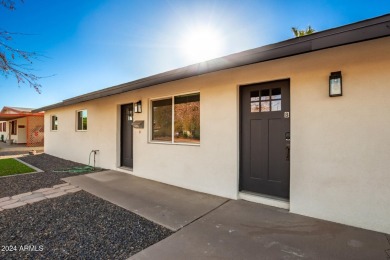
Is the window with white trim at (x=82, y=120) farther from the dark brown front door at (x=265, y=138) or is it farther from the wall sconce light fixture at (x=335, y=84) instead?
the wall sconce light fixture at (x=335, y=84)

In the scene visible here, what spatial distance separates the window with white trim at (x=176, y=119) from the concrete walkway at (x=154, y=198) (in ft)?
4.04

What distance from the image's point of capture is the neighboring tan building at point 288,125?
8.82ft

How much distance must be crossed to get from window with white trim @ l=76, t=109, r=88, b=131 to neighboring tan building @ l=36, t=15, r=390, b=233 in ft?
11.7

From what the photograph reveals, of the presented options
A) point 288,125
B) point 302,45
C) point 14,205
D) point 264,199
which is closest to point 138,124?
point 14,205

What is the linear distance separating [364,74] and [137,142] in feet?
17.7

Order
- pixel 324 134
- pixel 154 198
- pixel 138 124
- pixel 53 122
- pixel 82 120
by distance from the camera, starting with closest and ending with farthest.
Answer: pixel 324 134
pixel 154 198
pixel 138 124
pixel 82 120
pixel 53 122

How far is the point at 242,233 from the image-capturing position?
8.89 feet

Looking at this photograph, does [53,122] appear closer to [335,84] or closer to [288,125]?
[288,125]

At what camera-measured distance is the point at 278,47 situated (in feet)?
9.23

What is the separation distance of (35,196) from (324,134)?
221 inches

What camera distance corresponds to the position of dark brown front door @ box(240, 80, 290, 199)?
358 centimetres

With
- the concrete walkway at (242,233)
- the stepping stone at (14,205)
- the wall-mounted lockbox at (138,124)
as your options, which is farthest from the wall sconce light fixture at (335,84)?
the stepping stone at (14,205)

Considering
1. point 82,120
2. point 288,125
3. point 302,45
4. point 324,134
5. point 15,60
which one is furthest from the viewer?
point 82,120

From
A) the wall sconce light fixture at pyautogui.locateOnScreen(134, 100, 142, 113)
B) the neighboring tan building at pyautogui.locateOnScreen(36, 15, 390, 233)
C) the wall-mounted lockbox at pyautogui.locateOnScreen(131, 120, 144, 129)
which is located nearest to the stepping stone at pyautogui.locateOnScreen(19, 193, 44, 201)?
the neighboring tan building at pyautogui.locateOnScreen(36, 15, 390, 233)
